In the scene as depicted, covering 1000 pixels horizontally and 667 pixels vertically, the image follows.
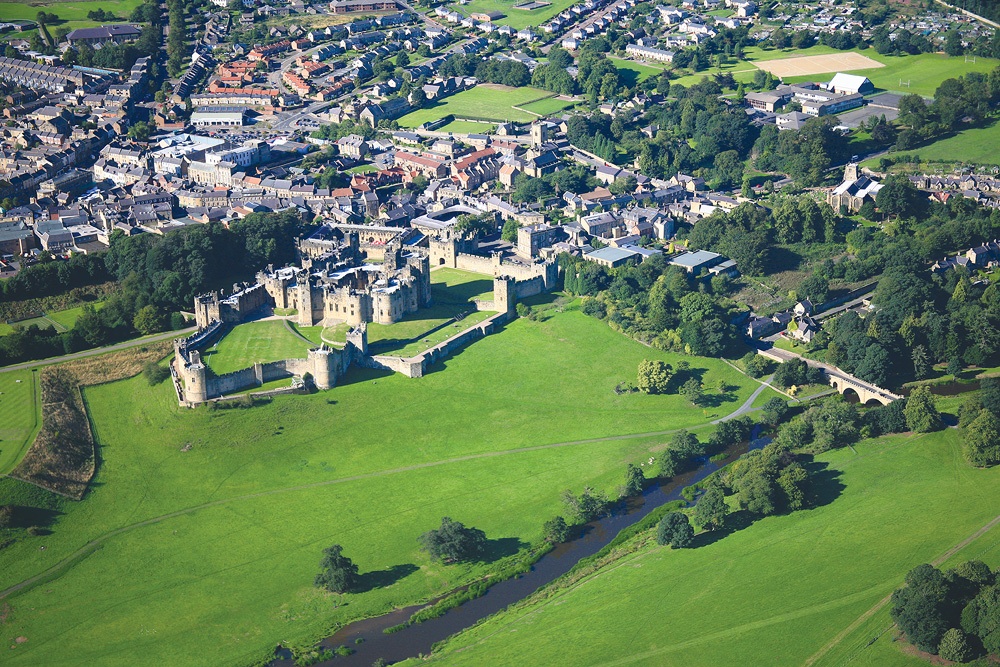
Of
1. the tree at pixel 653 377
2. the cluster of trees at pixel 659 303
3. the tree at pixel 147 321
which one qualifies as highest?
the tree at pixel 147 321

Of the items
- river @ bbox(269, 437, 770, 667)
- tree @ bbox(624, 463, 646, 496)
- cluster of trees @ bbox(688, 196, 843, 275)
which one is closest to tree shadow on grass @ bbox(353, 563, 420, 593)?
river @ bbox(269, 437, 770, 667)

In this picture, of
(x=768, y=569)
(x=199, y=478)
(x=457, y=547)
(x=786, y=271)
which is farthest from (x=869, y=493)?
(x=199, y=478)

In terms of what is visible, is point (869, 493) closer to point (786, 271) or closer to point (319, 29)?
point (786, 271)

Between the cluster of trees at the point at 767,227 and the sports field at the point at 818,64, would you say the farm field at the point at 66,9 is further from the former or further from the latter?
the cluster of trees at the point at 767,227

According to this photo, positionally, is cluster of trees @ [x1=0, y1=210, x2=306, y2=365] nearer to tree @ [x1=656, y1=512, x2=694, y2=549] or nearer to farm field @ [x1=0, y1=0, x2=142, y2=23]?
tree @ [x1=656, y1=512, x2=694, y2=549]

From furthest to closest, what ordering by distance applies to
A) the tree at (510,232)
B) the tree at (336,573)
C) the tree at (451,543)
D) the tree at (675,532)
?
the tree at (510,232)
the tree at (675,532)
the tree at (451,543)
the tree at (336,573)

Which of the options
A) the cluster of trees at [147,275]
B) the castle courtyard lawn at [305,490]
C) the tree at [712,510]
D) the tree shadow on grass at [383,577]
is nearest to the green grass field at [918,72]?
the castle courtyard lawn at [305,490]

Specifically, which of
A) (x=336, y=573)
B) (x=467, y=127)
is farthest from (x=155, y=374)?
(x=467, y=127)
